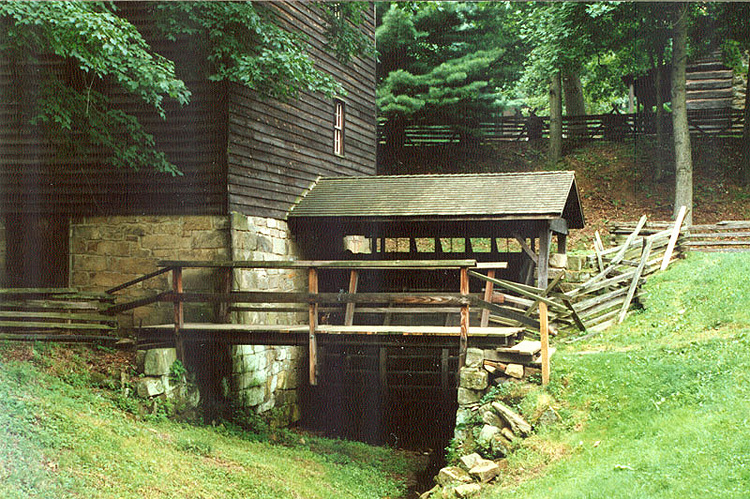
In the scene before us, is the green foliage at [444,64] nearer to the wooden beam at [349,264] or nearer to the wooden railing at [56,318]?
the wooden beam at [349,264]

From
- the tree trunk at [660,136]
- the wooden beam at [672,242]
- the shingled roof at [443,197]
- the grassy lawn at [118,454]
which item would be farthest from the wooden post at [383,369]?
the tree trunk at [660,136]

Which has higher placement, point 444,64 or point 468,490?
point 444,64

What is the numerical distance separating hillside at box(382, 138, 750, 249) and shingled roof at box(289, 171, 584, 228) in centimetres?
896

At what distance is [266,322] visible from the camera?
44.7ft

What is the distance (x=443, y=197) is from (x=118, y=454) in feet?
28.6

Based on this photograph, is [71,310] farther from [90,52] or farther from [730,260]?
[730,260]

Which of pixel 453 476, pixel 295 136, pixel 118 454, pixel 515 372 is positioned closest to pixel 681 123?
pixel 295 136

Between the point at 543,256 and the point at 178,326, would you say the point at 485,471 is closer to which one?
the point at 178,326

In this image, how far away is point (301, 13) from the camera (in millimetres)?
15195

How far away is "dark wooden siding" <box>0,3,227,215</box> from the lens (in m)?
12.7

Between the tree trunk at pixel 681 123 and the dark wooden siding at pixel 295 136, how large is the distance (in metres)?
10.2

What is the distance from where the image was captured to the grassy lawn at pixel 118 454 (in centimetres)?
704

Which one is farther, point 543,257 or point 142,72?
point 543,257

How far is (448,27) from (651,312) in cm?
1588
